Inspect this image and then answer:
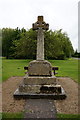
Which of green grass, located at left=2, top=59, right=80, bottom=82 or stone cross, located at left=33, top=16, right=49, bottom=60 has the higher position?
stone cross, located at left=33, top=16, right=49, bottom=60

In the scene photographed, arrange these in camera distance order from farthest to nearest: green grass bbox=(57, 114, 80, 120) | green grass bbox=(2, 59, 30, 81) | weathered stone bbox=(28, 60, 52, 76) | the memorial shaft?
green grass bbox=(2, 59, 30, 81)
the memorial shaft
weathered stone bbox=(28, 60, 52, 76)
green grass bbox=(57, 114, 80, 120)

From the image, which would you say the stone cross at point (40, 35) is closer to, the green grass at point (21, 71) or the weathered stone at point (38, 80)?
the weathered stone at point (38, 80)

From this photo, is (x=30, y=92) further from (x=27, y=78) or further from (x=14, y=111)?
(x=14, y=111)

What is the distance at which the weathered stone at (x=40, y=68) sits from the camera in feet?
25.9

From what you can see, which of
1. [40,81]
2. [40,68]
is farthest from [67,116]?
[40,68]

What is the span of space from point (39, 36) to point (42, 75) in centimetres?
178

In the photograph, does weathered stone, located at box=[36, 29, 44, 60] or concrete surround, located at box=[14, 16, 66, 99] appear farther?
weathered stone, located at box=[36, 29, 44, 60]

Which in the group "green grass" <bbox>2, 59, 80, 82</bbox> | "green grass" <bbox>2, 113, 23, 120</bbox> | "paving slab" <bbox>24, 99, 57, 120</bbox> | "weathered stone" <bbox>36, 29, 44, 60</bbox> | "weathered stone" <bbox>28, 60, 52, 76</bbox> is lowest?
"green grass" <bbox>2, 113, 23, 120</bbox>

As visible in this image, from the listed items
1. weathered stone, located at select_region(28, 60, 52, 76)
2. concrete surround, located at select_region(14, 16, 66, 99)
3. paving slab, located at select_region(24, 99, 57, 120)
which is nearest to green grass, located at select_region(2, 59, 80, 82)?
weathered stone, located at select_region(28, 60, 52, 76)

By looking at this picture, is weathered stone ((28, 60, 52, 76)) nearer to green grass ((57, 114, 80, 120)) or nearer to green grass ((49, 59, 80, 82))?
green grass ((57, 114, 80, 120))

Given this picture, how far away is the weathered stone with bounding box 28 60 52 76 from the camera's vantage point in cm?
790

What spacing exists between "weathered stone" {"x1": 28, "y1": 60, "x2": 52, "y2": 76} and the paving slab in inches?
61.3

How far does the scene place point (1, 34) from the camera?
5344 centimetres

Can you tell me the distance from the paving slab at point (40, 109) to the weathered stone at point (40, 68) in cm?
156
